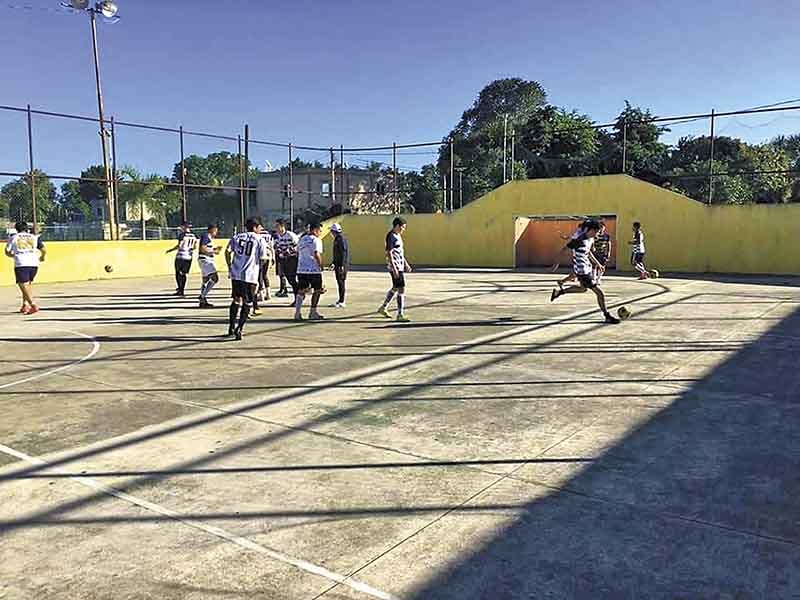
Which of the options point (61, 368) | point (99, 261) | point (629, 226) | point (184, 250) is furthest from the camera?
point (629, 226)

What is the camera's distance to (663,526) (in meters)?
3.71

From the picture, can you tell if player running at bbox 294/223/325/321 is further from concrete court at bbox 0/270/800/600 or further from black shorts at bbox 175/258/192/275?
black shorts at bbox 175/258/192/275

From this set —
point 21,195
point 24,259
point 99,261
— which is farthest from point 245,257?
point 21,195

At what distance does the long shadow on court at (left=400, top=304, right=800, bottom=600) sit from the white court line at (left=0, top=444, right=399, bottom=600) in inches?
12.0

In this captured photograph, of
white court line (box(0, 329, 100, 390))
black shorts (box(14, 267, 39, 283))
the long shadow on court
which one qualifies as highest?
black shorts (box(14, 267, 39, 283))

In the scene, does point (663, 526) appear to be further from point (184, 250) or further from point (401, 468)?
point (184, 250)

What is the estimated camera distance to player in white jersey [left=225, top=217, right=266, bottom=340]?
9.98 metres

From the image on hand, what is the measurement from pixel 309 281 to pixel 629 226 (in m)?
15.9

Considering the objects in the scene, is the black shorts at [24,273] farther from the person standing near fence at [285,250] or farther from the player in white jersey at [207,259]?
the person standing near fence at [285,250]

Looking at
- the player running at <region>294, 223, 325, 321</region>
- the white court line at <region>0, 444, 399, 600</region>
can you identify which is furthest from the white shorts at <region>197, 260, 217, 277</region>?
the white court line at <region>0, 444, 399, 600</region>

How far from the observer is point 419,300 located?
49.7ft

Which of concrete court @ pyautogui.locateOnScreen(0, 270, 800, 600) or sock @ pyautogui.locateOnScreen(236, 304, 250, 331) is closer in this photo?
concrete court @ pyautogui.locateOnScreen(0, 270, 800, 600)

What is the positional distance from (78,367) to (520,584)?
261 inches

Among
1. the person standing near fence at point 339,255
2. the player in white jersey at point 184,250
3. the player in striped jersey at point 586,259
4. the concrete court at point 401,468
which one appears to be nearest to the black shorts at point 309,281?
the person standing near fence at point 339,255
